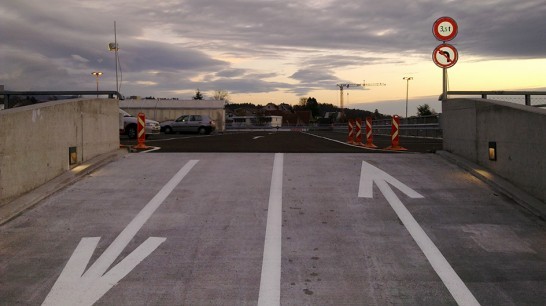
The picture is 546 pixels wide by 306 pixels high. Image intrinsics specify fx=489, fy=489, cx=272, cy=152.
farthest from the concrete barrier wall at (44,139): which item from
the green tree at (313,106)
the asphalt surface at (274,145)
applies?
the green tree at (313,106)

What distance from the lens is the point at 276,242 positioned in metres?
5.73

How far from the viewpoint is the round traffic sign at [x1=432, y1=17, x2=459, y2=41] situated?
10742 millimetres

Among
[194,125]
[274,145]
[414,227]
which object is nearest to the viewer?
[414,227]

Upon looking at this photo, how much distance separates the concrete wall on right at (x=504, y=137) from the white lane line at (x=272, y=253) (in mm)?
3661

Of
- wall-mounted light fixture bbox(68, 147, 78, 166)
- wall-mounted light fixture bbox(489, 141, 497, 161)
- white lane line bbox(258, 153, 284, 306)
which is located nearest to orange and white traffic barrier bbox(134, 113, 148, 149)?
wall-mounted light fixture bbox(68, 147, 78, 166)

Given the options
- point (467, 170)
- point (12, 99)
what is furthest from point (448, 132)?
point (12, 99)

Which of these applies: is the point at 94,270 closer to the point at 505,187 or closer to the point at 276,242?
the point at 276,242

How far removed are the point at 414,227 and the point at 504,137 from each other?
2942 millimetres

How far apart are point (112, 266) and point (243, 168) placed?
4.51 metres

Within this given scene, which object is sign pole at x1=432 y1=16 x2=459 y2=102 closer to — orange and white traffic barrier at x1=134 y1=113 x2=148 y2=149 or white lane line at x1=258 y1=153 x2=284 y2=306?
white lane line at x1=258 y1=153 x2=284 y2=306

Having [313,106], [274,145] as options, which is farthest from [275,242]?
[313,106]

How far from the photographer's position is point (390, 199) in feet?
24.1

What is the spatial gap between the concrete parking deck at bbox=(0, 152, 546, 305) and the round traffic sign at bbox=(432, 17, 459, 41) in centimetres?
347

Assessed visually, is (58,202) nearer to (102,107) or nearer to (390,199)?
(102,107)
